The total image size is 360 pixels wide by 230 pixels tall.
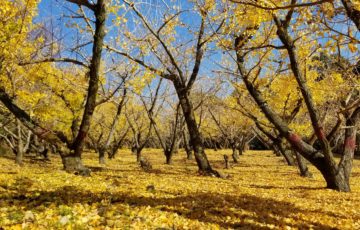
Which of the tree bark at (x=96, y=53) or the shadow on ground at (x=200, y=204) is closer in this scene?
the shadow on ground at (x=200, y=204)

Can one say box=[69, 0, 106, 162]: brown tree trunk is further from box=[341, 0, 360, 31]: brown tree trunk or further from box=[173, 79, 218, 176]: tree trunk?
box=[341, 0, 360, 31]: brown tree trunk

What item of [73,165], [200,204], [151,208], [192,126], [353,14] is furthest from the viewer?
[192,126]

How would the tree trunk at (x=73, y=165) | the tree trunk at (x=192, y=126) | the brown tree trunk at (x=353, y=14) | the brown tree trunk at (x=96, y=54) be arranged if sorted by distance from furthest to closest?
the tree trunk at (x=192, y=126) < the tree trunk at (x=73, y=165) < the brown tree trunk at (x=96, y=54) < the brown tree trunk at (x=353, y=14)

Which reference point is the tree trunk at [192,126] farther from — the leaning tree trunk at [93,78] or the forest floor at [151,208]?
the forest floor at [151,208]

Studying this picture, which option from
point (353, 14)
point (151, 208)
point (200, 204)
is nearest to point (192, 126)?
point (200, 204)

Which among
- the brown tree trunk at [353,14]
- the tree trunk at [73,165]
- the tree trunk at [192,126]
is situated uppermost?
the brown tree trunk at [353,14]

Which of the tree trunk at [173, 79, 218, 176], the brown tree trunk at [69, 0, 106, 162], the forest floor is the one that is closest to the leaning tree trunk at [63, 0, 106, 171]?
the brown tree trunk at [69, 0, 106, 162]

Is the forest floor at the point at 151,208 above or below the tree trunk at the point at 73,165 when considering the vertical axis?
below

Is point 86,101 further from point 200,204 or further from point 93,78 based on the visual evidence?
point 200,204

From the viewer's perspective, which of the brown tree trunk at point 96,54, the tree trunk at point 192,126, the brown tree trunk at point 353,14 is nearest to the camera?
the brown tree trunk at point 353,14

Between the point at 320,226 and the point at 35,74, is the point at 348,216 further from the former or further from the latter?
the point at 35,74

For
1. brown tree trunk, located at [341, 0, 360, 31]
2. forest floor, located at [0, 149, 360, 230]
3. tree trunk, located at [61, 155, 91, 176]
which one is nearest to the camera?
forest floor, located at [0, 149, 360, 230]

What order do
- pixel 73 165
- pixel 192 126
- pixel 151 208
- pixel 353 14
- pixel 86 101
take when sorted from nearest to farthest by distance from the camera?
pixel 353 14
pixel 151 208
pixel 86 101
pixel 73 165
pixel 192 126

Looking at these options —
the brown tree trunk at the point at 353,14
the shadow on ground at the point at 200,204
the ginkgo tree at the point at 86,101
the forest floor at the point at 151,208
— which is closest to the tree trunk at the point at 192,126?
the ginkgo tree at the point at 86,101
